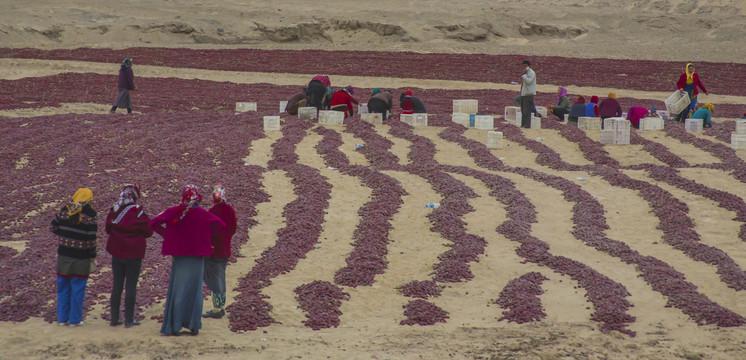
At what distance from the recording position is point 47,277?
11.2m

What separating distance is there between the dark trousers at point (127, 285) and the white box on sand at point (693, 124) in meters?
20.3

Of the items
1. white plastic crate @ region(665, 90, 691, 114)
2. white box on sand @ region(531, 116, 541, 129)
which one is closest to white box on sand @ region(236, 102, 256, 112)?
white box on sand @ region(531, 116, 541, 129)

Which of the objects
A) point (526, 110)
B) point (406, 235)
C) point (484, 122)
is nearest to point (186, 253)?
point (406, 235)

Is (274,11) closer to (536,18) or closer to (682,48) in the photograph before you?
(536,18)

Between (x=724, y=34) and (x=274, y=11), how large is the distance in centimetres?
3730

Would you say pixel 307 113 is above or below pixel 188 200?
below

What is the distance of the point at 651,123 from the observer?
82.4ft

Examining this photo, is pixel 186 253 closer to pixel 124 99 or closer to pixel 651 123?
pixel 124 99

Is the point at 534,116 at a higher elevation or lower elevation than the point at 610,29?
lower

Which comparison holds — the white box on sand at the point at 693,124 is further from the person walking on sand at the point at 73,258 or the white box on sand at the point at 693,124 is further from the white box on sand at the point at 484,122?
the person walking on sand at the point at 73,258

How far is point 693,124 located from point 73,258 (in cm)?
2089

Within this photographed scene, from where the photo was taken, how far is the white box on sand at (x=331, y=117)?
2516cm

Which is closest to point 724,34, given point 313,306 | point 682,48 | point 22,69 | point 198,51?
point 682,48

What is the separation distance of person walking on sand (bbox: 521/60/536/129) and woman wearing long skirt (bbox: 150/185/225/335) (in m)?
15.3
